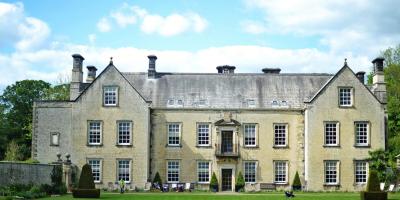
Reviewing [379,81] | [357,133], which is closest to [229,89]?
[357,133]

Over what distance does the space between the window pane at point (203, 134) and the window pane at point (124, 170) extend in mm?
5787

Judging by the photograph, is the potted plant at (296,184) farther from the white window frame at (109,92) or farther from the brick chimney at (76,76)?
the brick chimney at (76,76)

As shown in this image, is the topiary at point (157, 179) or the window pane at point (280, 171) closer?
the topiary at point (157, 179)

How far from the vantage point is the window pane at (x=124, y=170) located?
45.0 m

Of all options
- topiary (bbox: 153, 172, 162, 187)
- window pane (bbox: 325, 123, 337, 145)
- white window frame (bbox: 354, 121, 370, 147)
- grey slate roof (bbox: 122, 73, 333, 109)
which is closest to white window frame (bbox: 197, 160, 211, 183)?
topiary (bbox: 153, 172, 162, 187)

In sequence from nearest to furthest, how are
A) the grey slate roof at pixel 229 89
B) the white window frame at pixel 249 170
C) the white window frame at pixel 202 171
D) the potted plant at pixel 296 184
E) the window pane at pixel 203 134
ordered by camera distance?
the potted plant at pixel 296 184 → the white window frame at pixel 249 170 → the white window frame at pixel 202 171 → the window pane at pixel 203 134 → the grey slate roof at pixel 229 89

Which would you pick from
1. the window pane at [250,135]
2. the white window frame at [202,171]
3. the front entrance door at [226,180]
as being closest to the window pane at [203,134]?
the white window frame at [202,171]

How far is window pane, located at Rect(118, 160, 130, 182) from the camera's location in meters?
45.0

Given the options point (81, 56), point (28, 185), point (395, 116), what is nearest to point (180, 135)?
point (81, 56)

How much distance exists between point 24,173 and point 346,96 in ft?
79.2

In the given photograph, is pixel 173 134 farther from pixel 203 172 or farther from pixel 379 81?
pixel 379 81

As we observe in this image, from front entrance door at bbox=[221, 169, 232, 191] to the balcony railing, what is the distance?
4.40 ft

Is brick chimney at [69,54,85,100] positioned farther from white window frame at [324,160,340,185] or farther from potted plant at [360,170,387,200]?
potted plant at [360,170,387,200]

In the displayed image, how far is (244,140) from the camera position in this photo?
45.8 m
